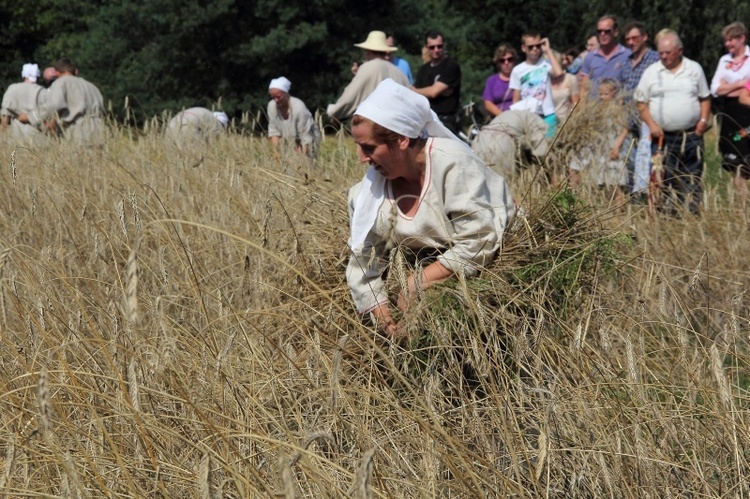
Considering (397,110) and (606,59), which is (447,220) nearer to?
(397,110)

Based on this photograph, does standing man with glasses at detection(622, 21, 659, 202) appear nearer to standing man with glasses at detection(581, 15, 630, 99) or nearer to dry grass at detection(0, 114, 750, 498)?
standing man with glasses at detection(581, 15, 630, 99)

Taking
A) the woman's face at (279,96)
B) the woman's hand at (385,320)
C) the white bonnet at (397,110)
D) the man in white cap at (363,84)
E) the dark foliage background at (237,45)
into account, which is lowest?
the dark foliage background at (237,45)

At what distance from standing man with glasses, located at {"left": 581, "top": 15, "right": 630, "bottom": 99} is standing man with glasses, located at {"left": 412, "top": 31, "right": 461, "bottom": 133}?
1061 millimetres

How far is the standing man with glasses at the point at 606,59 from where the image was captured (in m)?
7.37

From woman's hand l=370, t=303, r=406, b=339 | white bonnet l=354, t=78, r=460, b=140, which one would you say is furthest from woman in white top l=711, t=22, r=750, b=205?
woman's hand l=370, t=303, r=406, b=339

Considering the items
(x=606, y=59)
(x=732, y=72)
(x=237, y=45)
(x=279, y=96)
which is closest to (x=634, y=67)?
(x=606, y=59)

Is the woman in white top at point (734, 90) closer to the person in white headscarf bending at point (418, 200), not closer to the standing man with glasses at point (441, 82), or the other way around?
the standing man with glasses at point (441, 82)

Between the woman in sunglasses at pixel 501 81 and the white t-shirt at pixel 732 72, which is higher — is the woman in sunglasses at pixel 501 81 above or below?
below

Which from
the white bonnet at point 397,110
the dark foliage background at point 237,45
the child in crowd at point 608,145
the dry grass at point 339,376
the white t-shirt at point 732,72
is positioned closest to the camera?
the dry grass at point 339,376

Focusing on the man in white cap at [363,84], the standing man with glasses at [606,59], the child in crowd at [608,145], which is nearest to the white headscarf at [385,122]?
the child in crowd at [608,145]

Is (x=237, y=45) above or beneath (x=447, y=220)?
beneath

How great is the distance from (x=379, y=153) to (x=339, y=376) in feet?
2.95

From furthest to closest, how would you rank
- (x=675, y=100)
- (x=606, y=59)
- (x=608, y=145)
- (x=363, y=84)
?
1. (x=606, y=59)
2. (x=363, y=84)
3. (x=675, y=100)
4. (x=608, y=145)

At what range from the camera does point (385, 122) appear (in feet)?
9.86
